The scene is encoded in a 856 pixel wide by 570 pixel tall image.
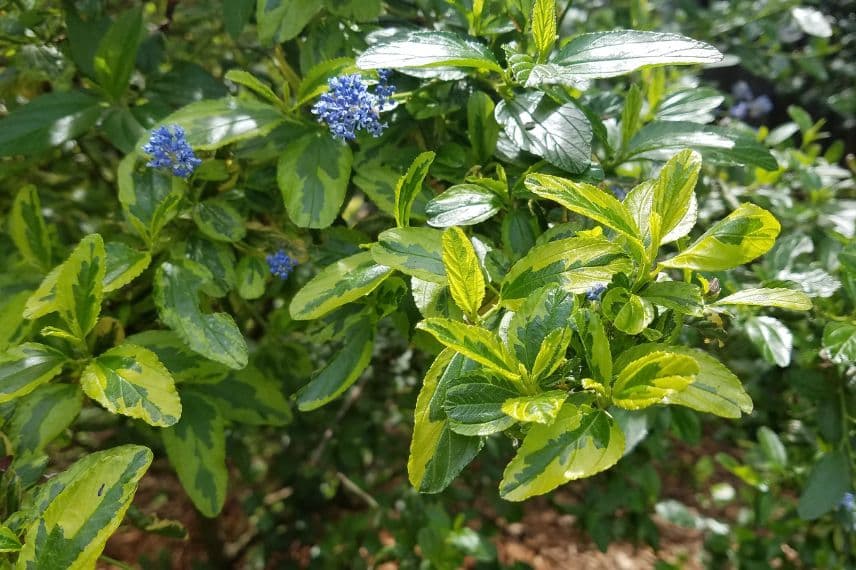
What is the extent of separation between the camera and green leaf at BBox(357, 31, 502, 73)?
740 mm

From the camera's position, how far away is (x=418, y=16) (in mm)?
1134

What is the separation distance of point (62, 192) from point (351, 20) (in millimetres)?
905

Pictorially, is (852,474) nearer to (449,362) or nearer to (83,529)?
(449,362)

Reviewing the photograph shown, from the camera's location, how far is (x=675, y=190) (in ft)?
2.25

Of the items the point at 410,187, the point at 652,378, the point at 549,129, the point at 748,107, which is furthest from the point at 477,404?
the point at 748,107

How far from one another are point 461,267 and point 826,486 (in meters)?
0.97

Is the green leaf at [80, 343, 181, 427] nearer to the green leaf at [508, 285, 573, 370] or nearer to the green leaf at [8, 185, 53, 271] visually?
the green leaf at [8, 185, 53, 271]

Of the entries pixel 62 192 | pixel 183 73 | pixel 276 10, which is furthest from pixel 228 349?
pixel 62 192

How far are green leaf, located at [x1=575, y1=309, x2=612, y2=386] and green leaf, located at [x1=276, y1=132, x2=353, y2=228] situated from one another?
375 mm

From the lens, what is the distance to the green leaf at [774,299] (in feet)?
2.19

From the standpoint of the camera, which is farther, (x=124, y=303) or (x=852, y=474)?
(x=852, y=474)

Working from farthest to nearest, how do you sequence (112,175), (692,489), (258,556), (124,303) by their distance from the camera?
(692,489) < (258,556) < (112,175) < (124,303)

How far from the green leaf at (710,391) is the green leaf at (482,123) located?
0.37 m

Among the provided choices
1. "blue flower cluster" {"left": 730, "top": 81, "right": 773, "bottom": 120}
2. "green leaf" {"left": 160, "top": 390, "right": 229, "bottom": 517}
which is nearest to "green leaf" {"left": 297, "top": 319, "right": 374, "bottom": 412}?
"green leaf" {"left": 160, "top": 390, "right": 229, "bottom": 517}
